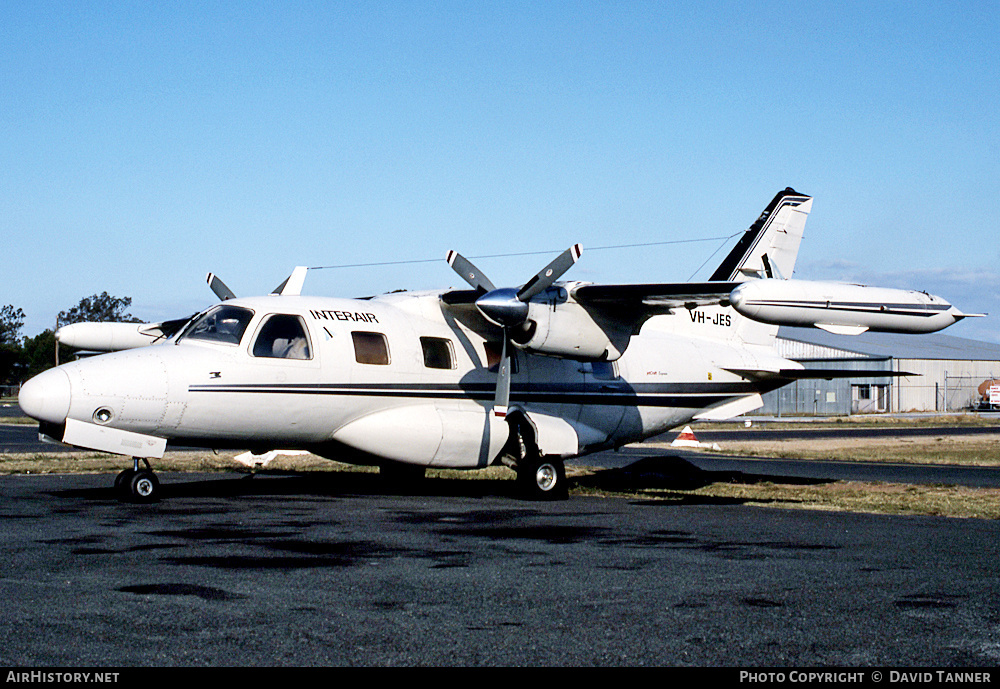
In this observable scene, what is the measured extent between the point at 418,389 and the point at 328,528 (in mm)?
5496

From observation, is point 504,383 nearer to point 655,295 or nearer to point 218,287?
point 655,295

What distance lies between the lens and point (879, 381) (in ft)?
249

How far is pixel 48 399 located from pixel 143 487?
1.87 metres

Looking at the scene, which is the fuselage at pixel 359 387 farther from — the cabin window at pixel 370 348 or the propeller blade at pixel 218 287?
the propeller blade at pixel 218 287

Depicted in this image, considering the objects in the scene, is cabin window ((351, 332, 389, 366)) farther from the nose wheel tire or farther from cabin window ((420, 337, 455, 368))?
the nose wheel tire

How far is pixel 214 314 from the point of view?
15555 millimetres

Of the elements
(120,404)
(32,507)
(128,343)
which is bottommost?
(32,507)

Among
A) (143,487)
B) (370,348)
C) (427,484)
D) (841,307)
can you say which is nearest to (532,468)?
(427,484)

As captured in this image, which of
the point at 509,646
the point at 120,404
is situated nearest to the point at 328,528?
the point at 120,404

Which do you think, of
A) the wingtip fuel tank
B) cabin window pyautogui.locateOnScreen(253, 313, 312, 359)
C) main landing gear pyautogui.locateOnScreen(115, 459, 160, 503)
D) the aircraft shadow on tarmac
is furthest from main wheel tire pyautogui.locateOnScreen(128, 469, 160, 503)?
the wingtip fuel tank

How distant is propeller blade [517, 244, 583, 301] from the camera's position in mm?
16312

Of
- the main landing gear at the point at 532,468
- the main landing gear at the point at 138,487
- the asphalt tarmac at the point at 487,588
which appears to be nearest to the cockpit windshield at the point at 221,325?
the main landing gear at the point at 138,487

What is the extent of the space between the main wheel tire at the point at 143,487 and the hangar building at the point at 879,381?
6045cm

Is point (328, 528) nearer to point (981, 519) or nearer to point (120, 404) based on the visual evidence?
point (120, 404)
